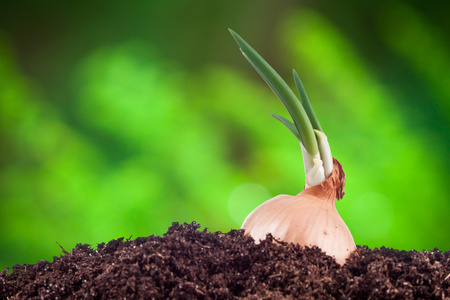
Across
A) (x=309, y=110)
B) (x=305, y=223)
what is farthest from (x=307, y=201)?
(x=309, y=110)

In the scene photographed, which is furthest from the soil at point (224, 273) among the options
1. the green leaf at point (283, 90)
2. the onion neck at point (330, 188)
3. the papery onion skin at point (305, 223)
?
the green leaf at point (283, 90)

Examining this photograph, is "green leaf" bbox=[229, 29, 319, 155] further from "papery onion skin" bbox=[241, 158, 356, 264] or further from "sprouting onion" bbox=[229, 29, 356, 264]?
"papery onion skin" bbox=[241, 158, 356, 264]

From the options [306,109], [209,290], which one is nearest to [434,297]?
[209,290]

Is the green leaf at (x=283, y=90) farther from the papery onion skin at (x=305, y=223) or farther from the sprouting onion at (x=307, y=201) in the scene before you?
the papery onion skin at (x=305, y=223)

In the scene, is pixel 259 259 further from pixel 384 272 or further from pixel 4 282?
pixel 4 282

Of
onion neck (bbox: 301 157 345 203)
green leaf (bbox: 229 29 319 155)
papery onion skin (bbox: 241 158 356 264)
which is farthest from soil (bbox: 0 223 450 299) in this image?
green leaf (bbox: 229 29 319 155)

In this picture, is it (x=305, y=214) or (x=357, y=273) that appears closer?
(x=357, y=273)

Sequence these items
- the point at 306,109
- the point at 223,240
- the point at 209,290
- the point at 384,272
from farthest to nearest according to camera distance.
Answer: the point at 306,109, the point at 223,240, the point at 384,272, the point at 209,290

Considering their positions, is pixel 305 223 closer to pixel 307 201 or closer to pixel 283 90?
pixel 307 201

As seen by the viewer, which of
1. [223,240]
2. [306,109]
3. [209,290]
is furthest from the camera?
[306,109]
